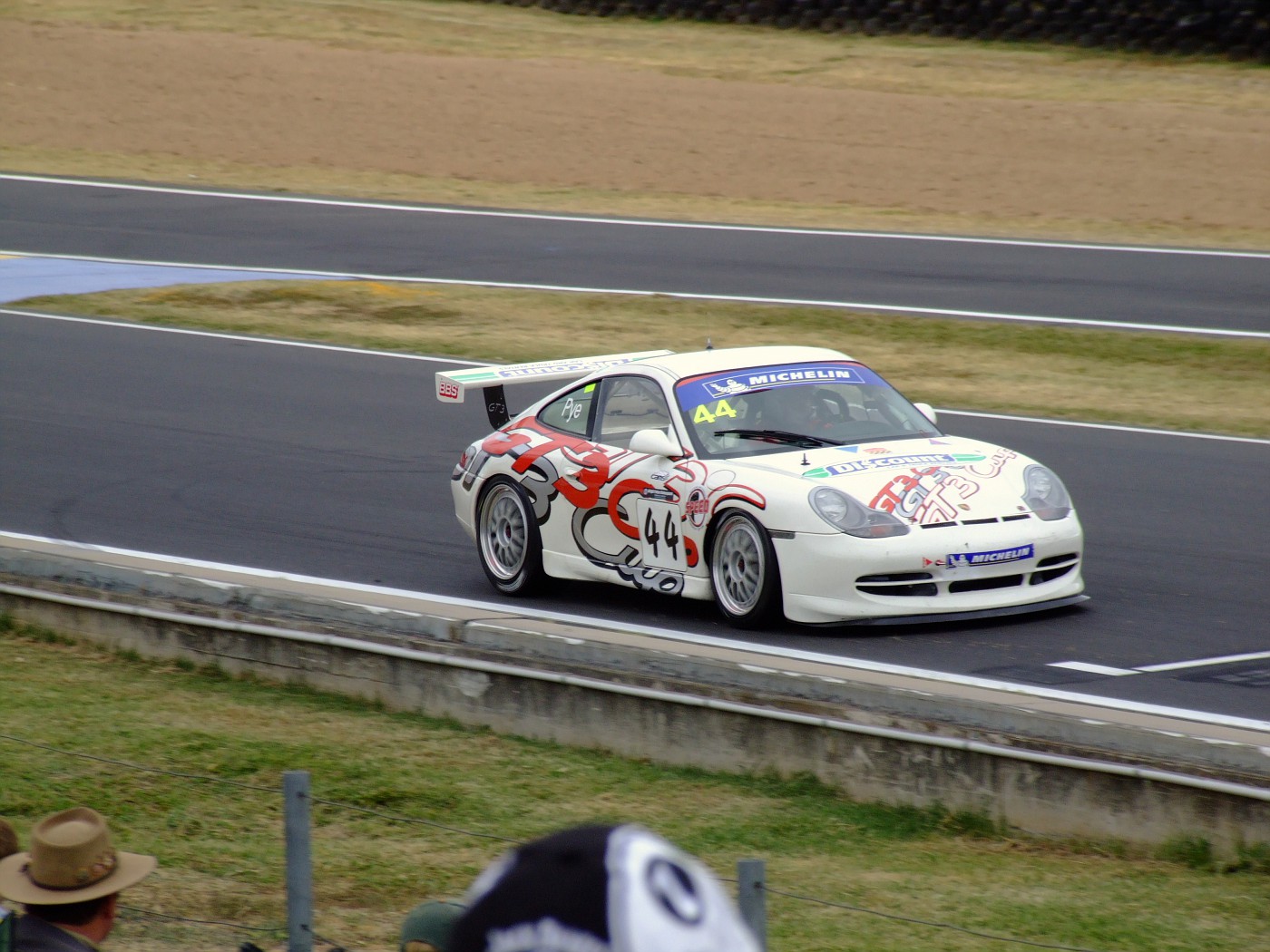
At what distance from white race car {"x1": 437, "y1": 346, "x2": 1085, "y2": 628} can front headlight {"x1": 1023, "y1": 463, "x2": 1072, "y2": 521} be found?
0.01m

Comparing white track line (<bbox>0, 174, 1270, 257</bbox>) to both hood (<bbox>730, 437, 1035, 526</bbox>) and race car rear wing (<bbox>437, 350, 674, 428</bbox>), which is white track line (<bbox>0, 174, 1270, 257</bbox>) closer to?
race car rear wing (<bbox>437, 350, 674, 428</bbox>)

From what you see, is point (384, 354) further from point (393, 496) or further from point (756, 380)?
point (756, 380)

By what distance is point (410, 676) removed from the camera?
8.59 meters

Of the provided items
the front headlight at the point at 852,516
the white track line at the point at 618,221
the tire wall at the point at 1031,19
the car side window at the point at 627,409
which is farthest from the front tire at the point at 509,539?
the tire wall at the point at 1031,19

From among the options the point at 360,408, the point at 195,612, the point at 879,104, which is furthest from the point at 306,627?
the point at 879,104

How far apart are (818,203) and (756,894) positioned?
967 inches

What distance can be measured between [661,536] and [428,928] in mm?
6415

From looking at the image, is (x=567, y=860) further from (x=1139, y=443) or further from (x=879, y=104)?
(x=879, y=104)

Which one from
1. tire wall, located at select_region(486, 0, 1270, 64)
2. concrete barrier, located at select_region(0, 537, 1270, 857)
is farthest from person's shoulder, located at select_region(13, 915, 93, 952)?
tire wall, located at select_region(486, 0, 1270, 64)

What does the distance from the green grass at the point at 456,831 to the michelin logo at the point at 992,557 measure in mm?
2207

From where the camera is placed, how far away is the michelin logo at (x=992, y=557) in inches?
365

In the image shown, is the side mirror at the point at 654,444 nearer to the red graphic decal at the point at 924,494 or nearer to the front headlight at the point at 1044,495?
the red graphic decal at the point at 924,494

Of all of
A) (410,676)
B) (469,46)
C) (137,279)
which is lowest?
(410,676)

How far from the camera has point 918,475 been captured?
9.55m
